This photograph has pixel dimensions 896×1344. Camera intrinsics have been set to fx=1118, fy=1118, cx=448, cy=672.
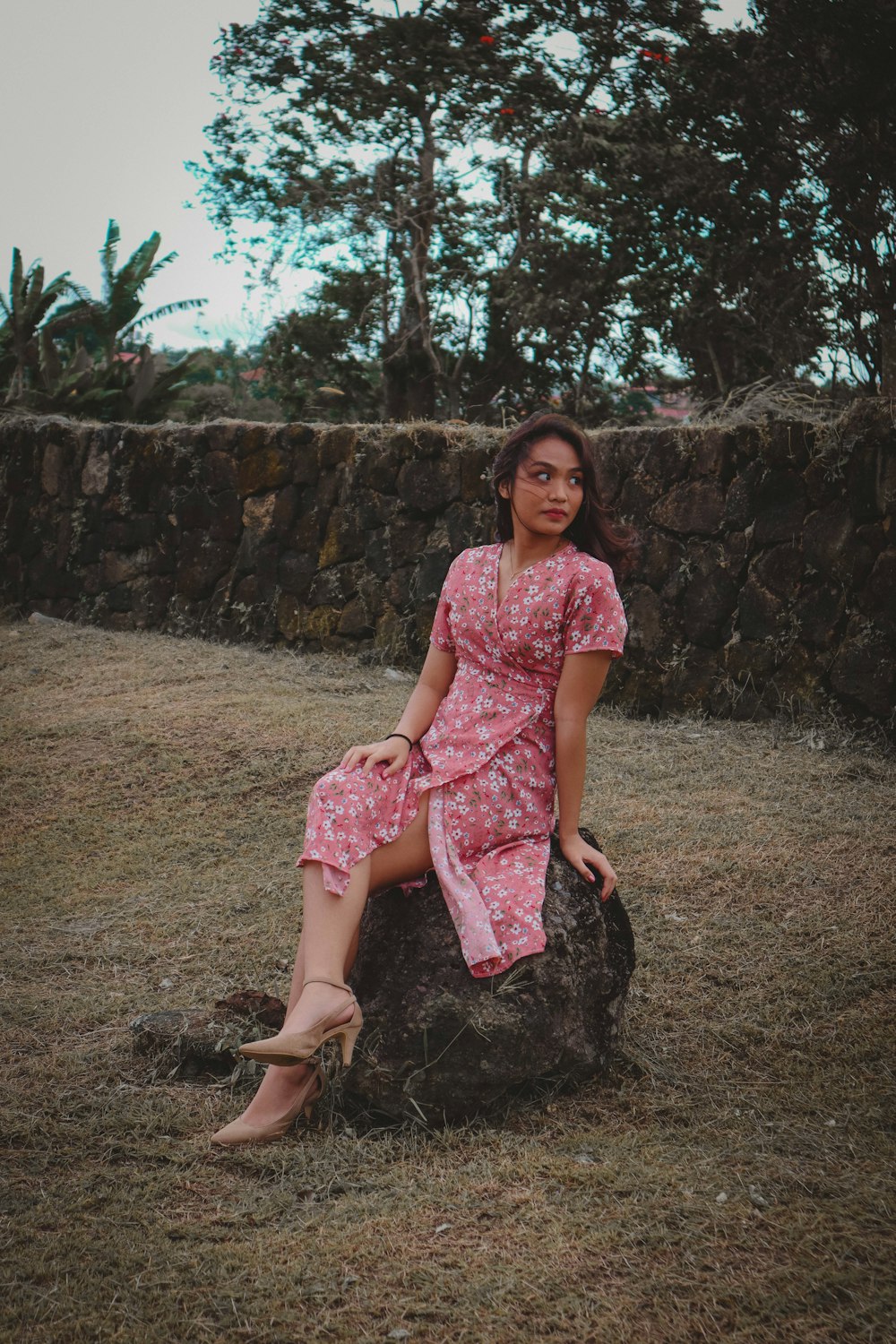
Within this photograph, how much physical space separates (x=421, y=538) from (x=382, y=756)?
4271 millimetres

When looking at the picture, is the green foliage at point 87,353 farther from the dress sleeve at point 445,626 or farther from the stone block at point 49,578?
the dress sleeve at point 445,626

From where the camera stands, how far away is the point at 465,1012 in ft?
7.79

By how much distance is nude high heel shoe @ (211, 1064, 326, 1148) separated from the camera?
2.30 metres

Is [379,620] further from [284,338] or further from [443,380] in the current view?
[284,338]

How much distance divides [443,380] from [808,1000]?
995 centimetres

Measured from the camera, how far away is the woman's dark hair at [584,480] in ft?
8.91

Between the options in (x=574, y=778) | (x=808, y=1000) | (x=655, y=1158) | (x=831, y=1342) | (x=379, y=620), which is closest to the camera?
(x=831, y=1342)

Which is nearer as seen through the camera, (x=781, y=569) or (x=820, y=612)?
(x=820, y=612)

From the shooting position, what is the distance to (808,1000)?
299 cm

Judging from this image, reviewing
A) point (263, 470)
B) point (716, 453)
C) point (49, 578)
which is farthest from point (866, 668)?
point (49, 578)

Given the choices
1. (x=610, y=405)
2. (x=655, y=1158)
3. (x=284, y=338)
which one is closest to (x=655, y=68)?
(x=610, y=405)

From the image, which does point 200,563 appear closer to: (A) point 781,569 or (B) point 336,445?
(B) point 336,445

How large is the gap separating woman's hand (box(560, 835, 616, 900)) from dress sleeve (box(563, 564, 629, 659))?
0.45m

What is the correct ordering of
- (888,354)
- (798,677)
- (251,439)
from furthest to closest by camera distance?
(251,439)
(888,354)
(798,677)
